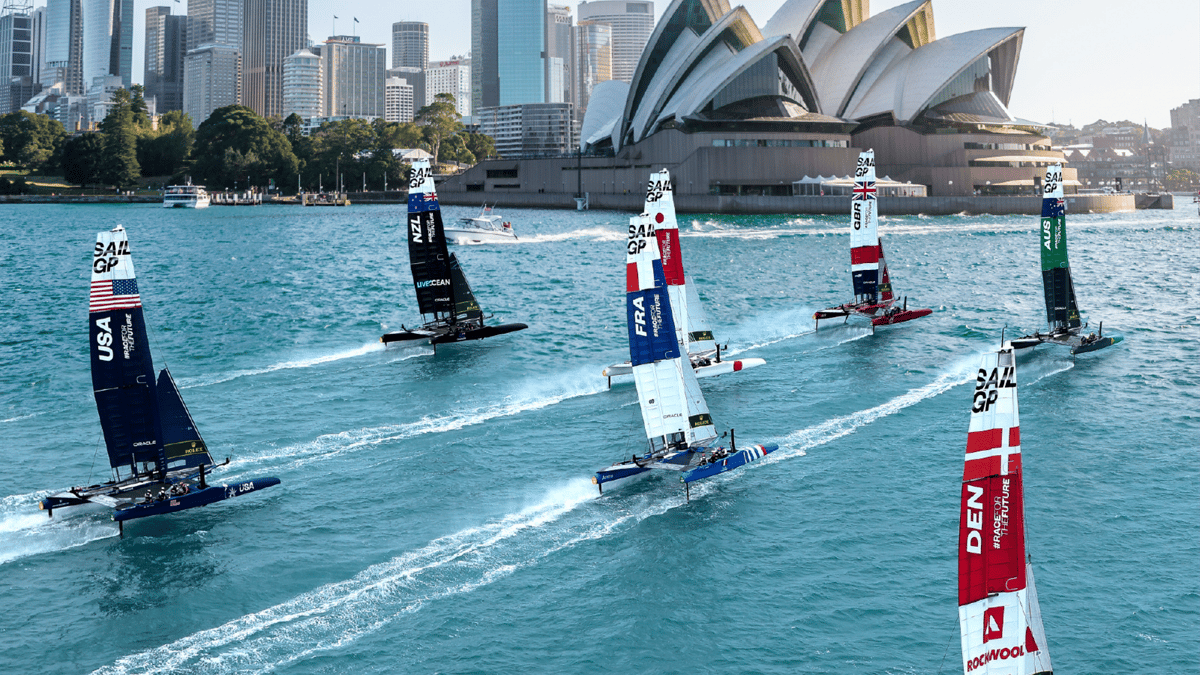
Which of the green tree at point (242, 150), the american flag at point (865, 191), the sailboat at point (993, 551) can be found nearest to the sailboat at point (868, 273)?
the american flag at point (865, 191)

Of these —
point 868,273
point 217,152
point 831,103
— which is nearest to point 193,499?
point 868,273

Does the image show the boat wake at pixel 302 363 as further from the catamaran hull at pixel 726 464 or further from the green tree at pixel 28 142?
the green tree at pixel 28 142

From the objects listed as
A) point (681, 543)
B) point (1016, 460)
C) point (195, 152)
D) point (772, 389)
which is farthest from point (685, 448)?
point (195, 152)

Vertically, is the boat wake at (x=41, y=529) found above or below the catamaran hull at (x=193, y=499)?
below

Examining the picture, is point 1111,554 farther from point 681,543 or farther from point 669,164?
point 669,164

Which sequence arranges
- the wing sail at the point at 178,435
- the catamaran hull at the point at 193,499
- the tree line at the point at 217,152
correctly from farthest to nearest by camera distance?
1. the tree line at the point at 217,152
2. the wing sail at the point at 178,435
3. the catamaran hull at the point at 193,499

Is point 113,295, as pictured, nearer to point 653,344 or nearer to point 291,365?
point 653,344
